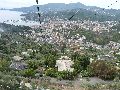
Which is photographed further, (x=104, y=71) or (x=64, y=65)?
(x=64, y=65)

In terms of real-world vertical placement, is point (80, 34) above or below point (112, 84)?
below

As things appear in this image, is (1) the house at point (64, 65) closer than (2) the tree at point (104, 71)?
No

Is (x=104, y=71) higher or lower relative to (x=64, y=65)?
higher

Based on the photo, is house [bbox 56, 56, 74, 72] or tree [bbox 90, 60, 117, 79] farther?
house [bbox 56, 56, 74, 72]

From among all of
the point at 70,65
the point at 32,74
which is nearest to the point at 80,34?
the point at 70,65

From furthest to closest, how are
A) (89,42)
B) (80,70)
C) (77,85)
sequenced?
(89,42), (80,70), (77,85)

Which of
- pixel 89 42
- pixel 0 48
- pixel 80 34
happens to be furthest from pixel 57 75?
pixel 80 34

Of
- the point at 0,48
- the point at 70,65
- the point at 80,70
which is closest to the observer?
the point at 80,70

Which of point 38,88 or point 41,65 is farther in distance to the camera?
point 41,65

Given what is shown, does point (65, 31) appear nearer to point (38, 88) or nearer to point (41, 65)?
point (41, 65)
